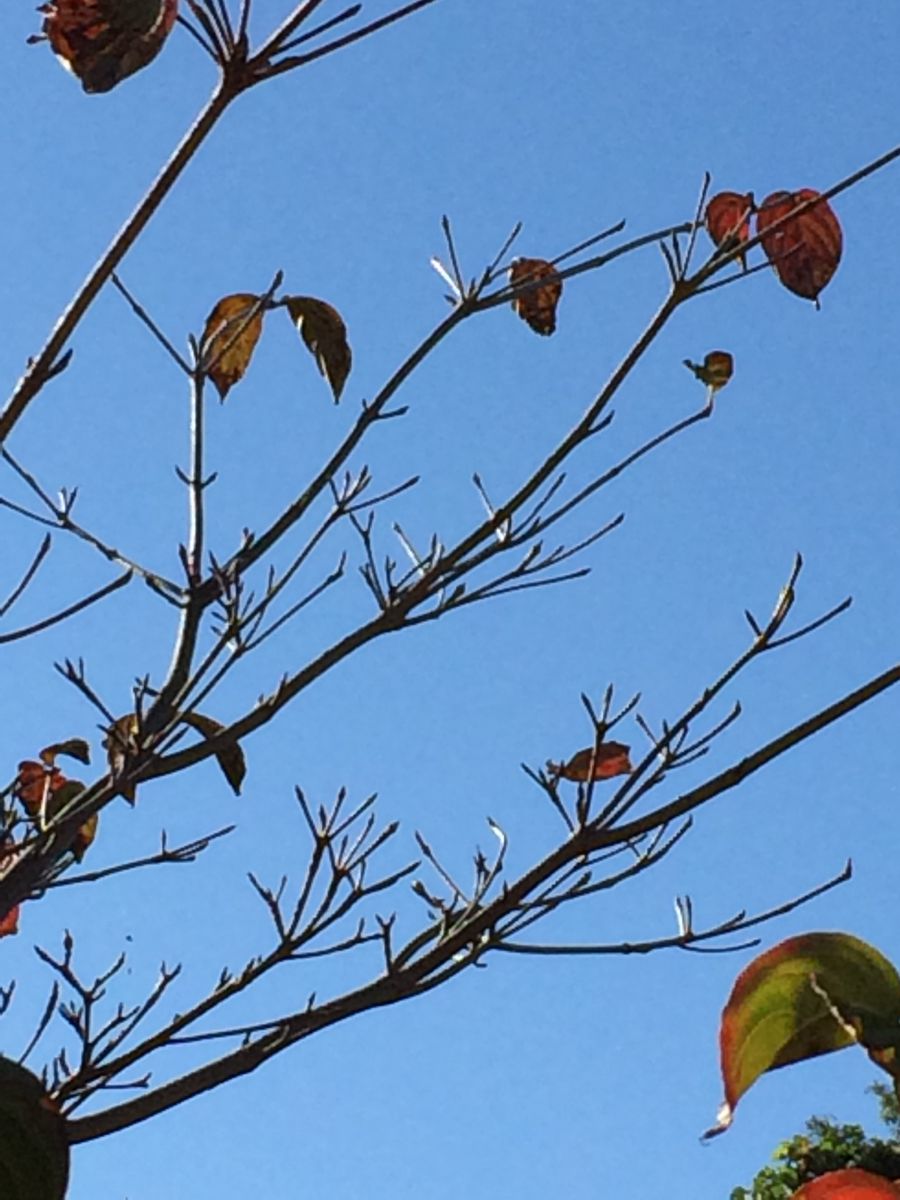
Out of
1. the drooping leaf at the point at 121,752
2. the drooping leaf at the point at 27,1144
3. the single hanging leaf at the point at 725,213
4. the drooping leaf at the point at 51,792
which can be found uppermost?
the single hanging leaf at the point at 725,213

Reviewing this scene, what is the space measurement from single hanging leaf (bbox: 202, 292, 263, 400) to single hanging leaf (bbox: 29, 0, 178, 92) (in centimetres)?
40

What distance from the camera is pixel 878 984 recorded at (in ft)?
1.61

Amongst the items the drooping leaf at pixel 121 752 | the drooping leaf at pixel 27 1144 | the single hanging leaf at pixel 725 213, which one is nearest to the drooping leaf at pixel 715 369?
the single hanging leaf at pixel 725 213

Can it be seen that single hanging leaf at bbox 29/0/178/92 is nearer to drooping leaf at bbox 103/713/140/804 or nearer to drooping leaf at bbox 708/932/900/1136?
drooping leaf at bbox 103/713/140/804

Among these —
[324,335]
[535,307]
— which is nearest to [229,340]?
[324,335]

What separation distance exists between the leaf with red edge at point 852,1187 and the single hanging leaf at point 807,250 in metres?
1.24

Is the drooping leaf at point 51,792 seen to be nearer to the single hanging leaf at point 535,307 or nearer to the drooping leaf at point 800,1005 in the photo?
the single hanging leaf at point 535,307

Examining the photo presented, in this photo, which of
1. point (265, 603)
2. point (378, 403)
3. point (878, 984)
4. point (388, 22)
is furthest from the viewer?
point (265, 603)

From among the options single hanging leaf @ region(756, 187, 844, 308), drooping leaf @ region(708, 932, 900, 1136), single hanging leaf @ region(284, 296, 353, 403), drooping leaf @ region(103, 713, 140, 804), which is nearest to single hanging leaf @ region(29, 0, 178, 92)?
single hanging leaf @ region(284, 296, 353, 403)

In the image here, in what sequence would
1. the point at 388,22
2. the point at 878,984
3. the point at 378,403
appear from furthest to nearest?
1. the point at 378,403
2. the point at 388,22
3. the point at 878,984

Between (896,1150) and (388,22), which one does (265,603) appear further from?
(896,1150)

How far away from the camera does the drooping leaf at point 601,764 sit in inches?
67.6

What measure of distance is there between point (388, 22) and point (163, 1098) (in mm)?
904

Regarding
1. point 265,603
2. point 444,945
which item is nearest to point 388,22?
point 265,603
